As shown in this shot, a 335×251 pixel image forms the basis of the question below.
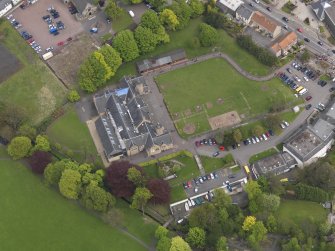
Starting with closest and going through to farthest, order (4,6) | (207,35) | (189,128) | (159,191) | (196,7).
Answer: (159,191)
(189,128)
(207,35)
(196,7)
(4,6)

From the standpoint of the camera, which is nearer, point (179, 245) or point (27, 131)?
point (179, 245)

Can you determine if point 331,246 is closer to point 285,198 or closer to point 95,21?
point 285,198

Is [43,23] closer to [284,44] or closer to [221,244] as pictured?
[284,44]

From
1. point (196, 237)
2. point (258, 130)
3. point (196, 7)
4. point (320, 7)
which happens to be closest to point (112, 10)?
point (196, 7)

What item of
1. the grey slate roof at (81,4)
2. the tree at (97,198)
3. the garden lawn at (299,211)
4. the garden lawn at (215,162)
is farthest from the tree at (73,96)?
the garden lawn at (299,211)

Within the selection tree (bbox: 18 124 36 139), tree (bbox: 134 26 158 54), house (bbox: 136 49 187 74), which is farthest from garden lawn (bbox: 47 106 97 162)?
tree (bbox: 134 26 158 54)

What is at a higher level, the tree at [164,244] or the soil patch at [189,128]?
the soil patch at [189,128]

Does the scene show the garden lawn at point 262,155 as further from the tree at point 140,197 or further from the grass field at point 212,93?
the tree at point 140,197
